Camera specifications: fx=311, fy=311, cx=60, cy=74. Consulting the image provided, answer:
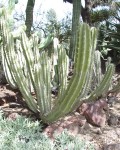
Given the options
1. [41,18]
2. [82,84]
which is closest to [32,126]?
[82,84]

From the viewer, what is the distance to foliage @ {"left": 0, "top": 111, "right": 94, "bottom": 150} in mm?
3049

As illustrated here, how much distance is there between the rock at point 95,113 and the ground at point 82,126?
2.4 inches

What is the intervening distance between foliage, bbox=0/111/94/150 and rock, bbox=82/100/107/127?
0.53m

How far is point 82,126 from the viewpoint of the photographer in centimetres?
370

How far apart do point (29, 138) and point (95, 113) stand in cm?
98

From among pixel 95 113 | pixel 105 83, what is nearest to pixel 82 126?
pixel 95 113

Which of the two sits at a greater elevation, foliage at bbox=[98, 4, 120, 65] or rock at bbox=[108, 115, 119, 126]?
foliage at bbox=[98, 4, 120, 65]

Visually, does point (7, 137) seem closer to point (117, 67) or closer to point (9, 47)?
point (9, 47)

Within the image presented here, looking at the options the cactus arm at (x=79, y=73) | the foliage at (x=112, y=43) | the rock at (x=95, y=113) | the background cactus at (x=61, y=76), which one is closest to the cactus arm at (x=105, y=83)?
the background cactus at (x=61, y=76)

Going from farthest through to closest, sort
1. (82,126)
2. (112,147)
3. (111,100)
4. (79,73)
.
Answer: (111,100), (82,126), (112,147), (79,73)

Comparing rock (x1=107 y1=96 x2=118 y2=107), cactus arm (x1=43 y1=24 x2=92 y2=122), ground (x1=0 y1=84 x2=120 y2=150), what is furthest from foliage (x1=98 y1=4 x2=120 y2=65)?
cactus arm (x1=43 y1=24 x2=92 y2=122)

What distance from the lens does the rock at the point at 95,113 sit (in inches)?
150

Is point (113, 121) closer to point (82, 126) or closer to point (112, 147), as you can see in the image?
point (82, 126)

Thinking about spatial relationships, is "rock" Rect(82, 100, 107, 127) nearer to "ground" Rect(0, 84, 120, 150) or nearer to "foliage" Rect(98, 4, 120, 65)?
"ground" Rect(0, 84, 120, 150)
